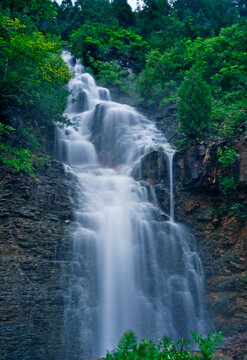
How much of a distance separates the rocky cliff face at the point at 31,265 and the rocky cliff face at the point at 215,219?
462 cm

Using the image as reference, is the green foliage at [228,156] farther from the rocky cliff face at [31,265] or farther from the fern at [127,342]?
the fern at [127,342]

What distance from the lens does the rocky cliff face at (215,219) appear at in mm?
7742

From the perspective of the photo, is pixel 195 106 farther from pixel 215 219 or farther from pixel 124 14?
pixel 124 14

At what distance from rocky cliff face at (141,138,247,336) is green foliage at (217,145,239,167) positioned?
0.63ft

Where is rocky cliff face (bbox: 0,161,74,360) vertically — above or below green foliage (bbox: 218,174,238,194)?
below

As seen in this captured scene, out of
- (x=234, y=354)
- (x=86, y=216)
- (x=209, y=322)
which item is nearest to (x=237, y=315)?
(x=209, y=322)

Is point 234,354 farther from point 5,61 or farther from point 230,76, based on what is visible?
point 230,76

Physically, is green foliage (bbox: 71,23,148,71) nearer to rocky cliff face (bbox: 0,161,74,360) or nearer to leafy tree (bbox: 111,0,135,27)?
leafy tree (bbox: 111,0,135,27)

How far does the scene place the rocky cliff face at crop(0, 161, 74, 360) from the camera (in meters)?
6.13

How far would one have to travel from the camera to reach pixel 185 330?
7.68 m

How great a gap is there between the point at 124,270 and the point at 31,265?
9.41ft

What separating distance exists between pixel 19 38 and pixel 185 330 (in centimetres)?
1099

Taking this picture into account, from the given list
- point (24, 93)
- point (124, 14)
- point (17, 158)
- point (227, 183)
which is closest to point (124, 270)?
point (227, 183)

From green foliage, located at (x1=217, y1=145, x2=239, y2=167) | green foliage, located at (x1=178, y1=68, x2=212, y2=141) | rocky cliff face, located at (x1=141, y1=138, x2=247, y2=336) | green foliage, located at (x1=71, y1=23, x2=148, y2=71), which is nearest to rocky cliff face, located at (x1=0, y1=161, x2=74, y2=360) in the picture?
rocky cliff face, located at (x1=141, y1=138, x2=247, y2=336)
